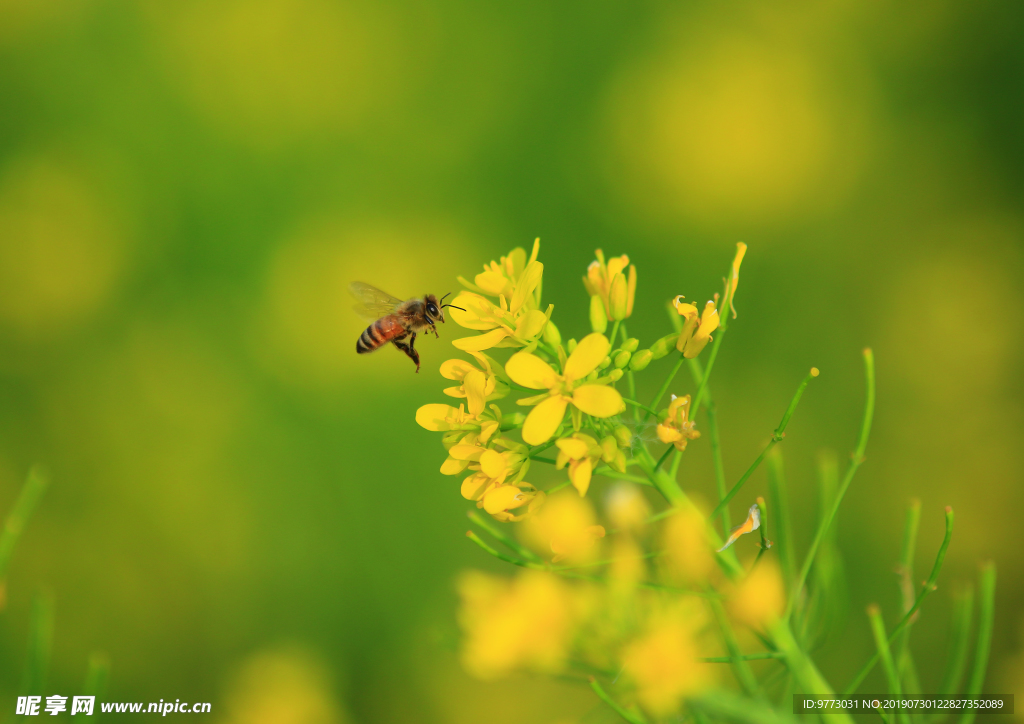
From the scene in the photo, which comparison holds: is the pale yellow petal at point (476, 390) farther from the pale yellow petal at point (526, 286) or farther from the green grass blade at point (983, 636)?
the green grass blade at point (983, 636)

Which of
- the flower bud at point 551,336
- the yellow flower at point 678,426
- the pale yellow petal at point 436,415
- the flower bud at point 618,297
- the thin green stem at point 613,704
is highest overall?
the flower bud at point 618,297

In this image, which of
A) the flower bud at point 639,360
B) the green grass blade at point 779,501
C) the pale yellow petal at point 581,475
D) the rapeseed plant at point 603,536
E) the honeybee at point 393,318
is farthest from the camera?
the honeybee at point 393,318

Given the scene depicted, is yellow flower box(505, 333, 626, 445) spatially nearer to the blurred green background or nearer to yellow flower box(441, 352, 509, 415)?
yellow flower box(441, 352, 509, 415)

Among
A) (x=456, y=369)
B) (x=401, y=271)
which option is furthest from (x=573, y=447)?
(x=401, y=271)

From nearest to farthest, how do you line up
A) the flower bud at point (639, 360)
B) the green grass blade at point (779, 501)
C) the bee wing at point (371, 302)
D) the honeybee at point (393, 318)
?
the flower bud at point (639, 360)
the green grass blade at point (779, 501)
the honeybee at point (393, 318)
the bee wing at point (371, 302)

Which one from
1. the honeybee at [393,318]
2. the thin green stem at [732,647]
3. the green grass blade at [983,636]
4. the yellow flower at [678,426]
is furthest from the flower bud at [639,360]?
the honeybee at [393,318]

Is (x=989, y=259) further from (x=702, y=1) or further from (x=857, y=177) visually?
(x=702, y=1)

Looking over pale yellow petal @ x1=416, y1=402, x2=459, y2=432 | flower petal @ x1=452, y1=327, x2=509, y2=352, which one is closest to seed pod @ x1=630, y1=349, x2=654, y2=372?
flower petal @ x1=452, y1=327, x2=509, y2=352
